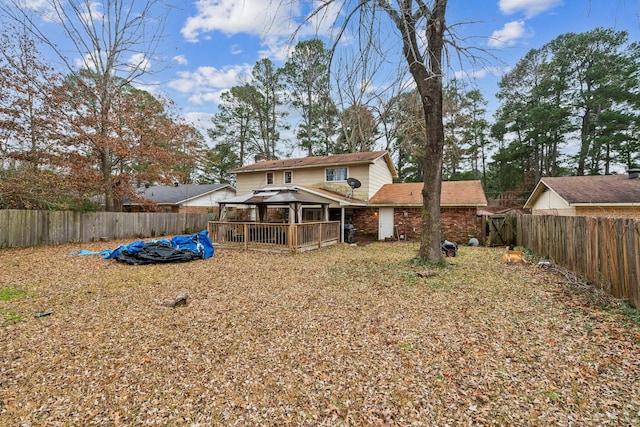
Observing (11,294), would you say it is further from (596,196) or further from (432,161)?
(596,196)

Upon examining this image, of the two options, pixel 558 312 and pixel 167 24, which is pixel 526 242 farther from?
pixel 167 24

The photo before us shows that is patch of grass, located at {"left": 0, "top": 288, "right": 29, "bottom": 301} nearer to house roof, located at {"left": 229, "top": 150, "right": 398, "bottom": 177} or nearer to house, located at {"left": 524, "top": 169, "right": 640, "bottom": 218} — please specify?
house roof, located at {"left": 229, "top": 150, "right": 398, "bottom": 177}

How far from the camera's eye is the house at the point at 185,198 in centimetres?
2148

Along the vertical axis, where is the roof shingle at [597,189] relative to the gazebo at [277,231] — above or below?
above

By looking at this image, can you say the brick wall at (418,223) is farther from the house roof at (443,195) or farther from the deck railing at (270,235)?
the deck railing at (270,235)

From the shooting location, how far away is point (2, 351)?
3.16 m

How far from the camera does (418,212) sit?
47.7 feet

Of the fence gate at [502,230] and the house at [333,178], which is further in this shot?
the house at [333,178]

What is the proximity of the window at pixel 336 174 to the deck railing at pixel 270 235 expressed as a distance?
451cm

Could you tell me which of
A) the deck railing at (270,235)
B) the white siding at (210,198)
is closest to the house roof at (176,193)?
the white siding at (210,198)

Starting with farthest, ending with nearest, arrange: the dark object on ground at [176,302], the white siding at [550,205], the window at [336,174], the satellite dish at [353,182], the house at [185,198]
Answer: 1. the house at [185,198]
2. the window at [336,174]
3. the satellite dish at [353,182]
4. the white siding at [550,205]
5. the dark object on ground at [176,302]

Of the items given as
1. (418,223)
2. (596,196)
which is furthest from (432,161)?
(596,196)

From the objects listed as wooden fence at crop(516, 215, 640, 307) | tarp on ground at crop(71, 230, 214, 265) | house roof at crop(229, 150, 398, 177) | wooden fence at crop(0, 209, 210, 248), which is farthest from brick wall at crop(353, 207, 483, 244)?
wooden fence at crop(0, 209, 210, 248)

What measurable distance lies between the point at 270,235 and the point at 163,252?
382 centimetres
